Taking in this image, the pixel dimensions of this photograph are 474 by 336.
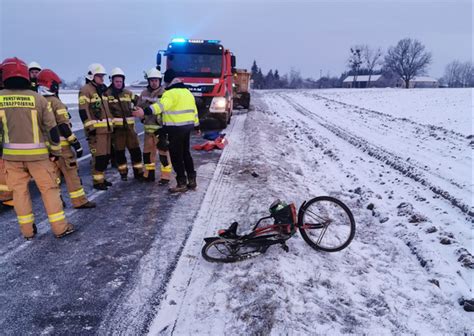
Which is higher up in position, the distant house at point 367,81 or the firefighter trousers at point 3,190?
the distant house at point 367,81

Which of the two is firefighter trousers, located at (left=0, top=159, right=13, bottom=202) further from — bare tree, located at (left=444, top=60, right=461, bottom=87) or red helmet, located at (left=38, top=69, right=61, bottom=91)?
bare tree, located at (left=444, top=60, right=461, bottom=87)

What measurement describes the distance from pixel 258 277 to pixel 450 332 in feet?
5.76

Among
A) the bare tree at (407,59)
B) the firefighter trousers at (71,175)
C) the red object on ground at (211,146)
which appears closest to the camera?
the firefighter trousers at (71,175)

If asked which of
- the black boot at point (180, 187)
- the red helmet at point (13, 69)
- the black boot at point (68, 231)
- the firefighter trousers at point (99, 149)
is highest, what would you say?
the red helmet at point (13, 69)

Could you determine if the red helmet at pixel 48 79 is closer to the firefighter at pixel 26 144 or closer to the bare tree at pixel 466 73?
the firefighter at pixel 26 144

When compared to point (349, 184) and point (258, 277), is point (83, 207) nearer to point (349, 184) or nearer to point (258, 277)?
point (258, 277)

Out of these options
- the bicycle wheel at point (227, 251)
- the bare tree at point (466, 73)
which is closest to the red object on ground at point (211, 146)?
the bicycle wheel at point (227, 251)

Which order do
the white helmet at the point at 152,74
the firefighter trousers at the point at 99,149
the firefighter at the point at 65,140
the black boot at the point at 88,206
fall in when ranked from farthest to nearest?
the white helmet at the point at 152,74
the firefighter trousers at the point at 99,149
the black boot at the point at 88,206
the firefighter at the point at 65,140

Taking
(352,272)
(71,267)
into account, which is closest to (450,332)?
(352,272)

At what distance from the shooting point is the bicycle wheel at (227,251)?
4059 millimetres

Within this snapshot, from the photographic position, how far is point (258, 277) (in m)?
3.70

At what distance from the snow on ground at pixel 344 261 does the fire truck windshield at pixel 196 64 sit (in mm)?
4732

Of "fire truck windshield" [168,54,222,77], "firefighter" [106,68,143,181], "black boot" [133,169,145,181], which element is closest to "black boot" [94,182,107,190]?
"firefighter" [106,68,143,181]

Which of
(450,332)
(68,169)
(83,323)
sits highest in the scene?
(68,169)
